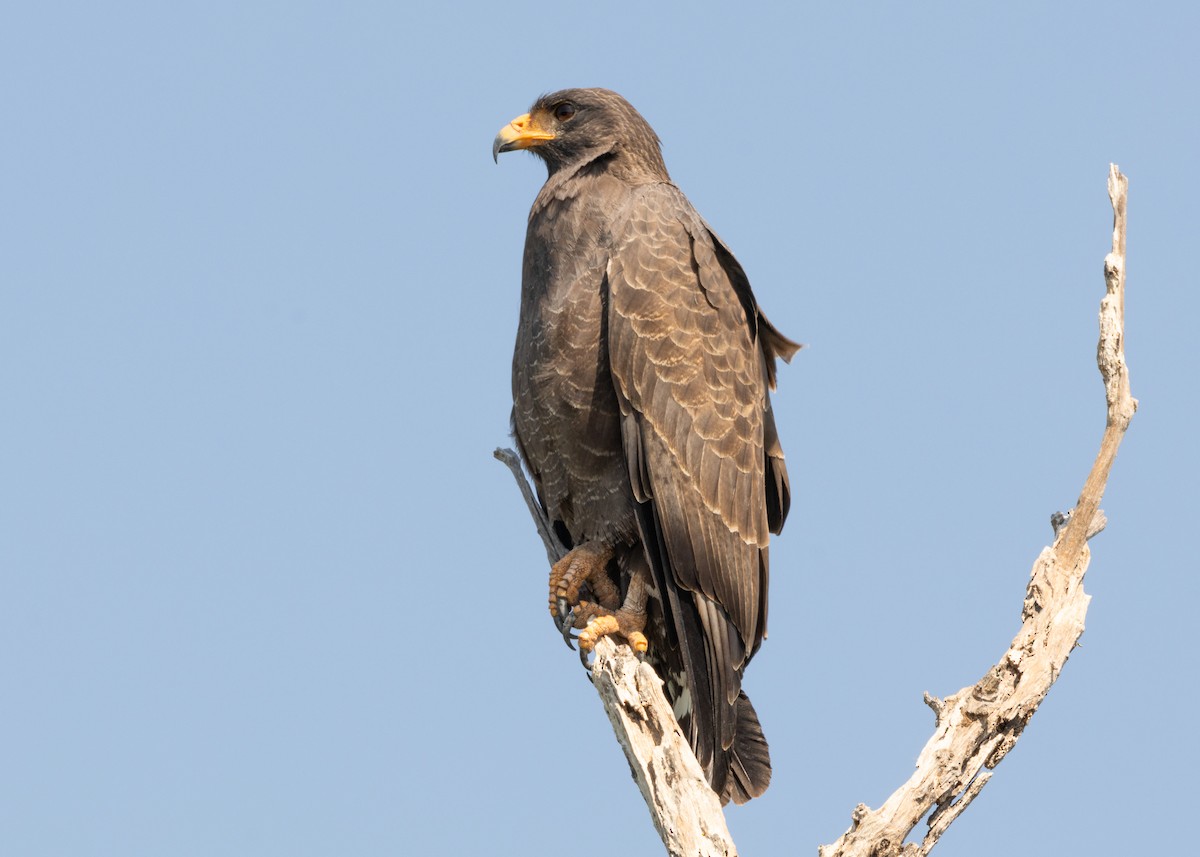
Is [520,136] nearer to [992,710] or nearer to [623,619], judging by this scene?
[623,619]

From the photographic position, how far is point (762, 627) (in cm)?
720

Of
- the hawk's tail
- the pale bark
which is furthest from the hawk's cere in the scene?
the pale bark

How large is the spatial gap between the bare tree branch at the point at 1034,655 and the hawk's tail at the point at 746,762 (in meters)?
1.32

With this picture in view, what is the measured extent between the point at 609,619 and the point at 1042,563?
6.85 ft

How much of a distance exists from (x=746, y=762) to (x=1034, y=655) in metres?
1.76

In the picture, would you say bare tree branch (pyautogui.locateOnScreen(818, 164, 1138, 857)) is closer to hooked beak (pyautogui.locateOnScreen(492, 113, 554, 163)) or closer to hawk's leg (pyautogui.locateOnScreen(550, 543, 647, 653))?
hawk's leg (pyautogui.locateOnScreen(550, 543, 647, 653))

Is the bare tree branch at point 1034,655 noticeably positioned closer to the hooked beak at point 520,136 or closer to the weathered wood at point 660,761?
the weathered wood at point 660,761

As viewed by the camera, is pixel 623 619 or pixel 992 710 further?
pixel 623 619

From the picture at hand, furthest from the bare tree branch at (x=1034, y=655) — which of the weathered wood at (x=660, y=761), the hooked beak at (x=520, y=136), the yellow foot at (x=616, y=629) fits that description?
the hooked beak at (x=520, y=136)

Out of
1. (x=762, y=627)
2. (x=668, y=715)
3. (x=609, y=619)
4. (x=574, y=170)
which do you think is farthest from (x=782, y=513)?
(x=574, y=170)

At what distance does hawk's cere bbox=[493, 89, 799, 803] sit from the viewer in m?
6.93

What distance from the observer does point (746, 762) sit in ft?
23.7

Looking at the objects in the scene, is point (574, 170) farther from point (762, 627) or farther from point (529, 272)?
point (762, 627)

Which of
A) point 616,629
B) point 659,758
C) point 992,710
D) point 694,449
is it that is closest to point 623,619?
point 616,629
